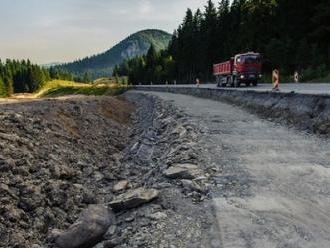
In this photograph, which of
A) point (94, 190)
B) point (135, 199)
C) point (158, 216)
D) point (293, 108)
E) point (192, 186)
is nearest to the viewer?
point (158, 216)

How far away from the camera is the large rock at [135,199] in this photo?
9.95 metres

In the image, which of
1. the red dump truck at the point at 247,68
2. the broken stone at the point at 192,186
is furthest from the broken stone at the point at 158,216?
the red dump truck at the point at 247,68

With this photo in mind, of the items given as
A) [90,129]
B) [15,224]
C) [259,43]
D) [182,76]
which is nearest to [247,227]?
[15,224]

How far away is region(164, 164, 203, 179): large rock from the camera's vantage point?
37.3 feet

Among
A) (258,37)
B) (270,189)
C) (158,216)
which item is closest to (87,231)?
(158,216)

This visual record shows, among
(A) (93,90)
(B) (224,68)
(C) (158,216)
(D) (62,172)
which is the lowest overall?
(A) (93,90)

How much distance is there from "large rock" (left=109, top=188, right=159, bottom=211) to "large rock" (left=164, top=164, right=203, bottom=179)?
4.48 ft

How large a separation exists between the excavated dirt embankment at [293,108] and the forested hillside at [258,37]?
18518mm

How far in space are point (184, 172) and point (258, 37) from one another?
200ft

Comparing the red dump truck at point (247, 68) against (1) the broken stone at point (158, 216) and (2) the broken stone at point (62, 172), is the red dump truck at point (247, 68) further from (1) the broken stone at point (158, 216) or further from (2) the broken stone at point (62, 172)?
(1) the broken stone at point (158, 216)

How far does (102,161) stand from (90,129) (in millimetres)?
6197

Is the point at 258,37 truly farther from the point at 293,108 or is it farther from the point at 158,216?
the point at 158,216

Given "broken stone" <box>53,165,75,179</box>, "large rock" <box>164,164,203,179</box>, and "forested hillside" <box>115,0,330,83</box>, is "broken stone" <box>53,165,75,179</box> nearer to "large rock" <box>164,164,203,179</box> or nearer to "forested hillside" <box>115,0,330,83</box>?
"large rock" <box>164,164,203,179</box>

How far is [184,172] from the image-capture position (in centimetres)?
1155
